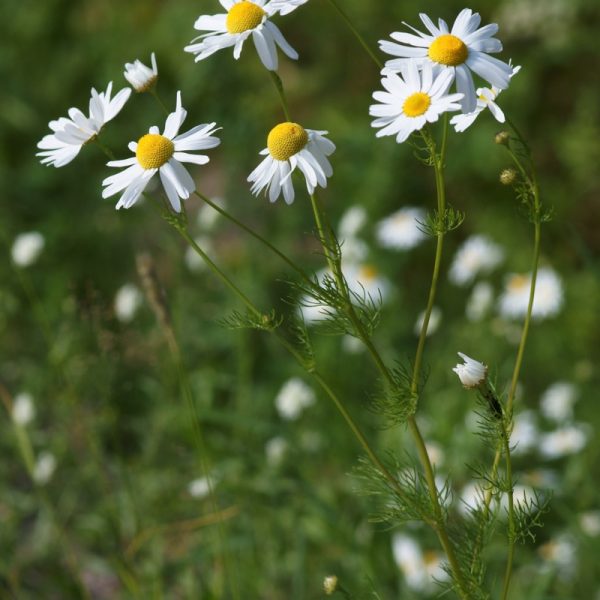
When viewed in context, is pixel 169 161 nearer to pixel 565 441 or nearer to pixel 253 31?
pixel 253 31

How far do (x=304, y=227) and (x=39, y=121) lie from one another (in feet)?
4.95

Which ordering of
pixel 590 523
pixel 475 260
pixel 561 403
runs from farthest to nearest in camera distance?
pixel 475 260, pixel 561 403, pixel 590 523

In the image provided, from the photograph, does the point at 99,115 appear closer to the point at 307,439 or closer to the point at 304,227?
the point at 307,439

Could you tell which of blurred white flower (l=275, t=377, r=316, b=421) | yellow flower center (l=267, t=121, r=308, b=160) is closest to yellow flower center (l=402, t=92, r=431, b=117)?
yellow flower center (l=267, t=121, r=308, b=160)

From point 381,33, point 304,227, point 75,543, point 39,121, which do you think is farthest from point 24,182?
point 75,543

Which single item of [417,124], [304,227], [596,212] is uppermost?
[417,124]

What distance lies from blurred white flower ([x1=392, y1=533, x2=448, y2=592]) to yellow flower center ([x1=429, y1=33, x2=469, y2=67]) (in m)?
1.22

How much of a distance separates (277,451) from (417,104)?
141 cm

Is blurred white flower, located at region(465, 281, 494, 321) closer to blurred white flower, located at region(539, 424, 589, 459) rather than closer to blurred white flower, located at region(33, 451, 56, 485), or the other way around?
blurred white flower, located at region(539, 424, 589, 459)

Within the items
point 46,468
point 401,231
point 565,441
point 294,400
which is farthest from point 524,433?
point 46,468

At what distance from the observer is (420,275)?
3.36m

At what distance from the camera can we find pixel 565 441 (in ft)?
7.26

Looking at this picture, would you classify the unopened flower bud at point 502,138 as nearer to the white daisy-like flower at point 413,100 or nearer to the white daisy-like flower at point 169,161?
the white daisy-like flower at point 413,100

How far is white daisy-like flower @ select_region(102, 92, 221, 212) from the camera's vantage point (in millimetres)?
911
